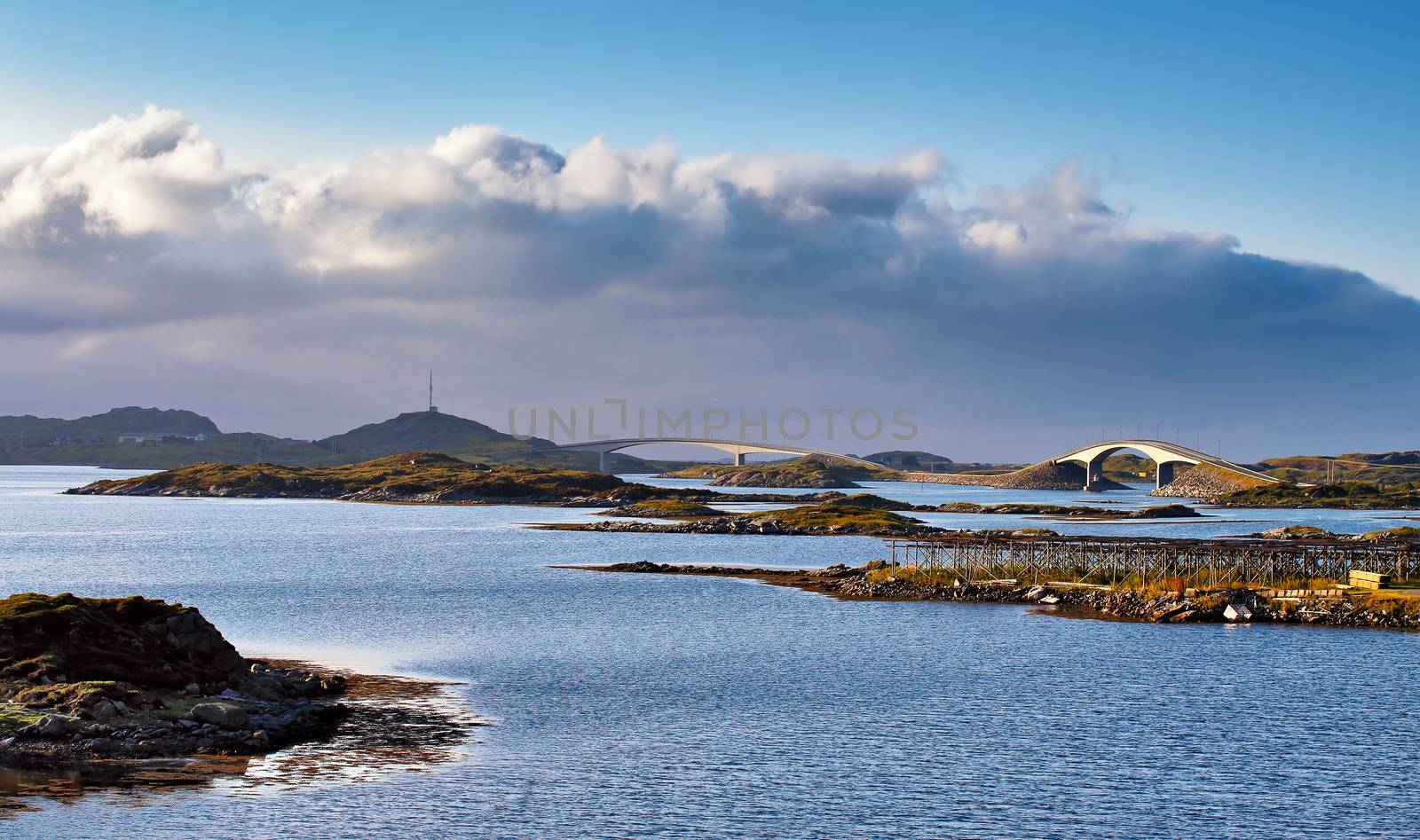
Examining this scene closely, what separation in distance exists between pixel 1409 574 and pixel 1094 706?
144 feet

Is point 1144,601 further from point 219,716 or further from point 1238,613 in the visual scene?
point 219,716

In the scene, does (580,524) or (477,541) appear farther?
(580,524)

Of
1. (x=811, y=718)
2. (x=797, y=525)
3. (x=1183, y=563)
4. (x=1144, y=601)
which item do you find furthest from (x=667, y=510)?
(x=811, y=718)

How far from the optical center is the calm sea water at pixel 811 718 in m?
27.5

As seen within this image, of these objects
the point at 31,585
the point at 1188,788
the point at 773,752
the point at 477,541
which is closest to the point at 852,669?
the point at 773,752

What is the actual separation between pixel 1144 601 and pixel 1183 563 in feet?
62.2

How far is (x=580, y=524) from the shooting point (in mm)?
147125

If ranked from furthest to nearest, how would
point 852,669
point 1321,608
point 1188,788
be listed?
point 1321,608, point 852,669, point 1188,788

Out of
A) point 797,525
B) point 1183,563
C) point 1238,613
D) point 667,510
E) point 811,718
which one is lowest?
point 811,718

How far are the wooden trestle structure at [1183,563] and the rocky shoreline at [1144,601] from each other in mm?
3531

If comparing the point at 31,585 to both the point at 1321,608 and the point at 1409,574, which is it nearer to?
the point at 1321,608

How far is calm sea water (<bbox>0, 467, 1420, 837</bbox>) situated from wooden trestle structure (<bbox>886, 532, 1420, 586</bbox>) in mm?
12195

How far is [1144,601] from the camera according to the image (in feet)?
213

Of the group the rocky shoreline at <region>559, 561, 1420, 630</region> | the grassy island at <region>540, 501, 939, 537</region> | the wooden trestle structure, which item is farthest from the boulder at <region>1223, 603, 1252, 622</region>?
the grassy island at <region>540, 501, 939, 537</region>
